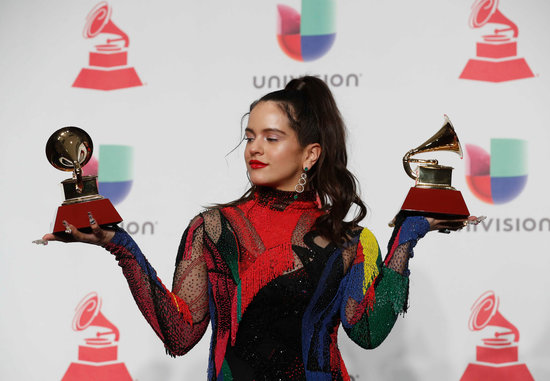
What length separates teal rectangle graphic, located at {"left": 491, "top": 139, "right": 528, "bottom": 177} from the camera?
2936 mm

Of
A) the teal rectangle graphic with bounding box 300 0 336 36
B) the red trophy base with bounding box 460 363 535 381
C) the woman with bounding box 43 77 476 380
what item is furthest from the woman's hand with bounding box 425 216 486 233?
the teal rectangle graphic with bounding box 300 0 336 36

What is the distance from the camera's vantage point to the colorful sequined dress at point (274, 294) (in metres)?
1.89

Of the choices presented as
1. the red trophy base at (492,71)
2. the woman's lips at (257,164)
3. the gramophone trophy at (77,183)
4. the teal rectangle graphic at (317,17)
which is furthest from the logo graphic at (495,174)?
the gramophone trophy at (77,183)

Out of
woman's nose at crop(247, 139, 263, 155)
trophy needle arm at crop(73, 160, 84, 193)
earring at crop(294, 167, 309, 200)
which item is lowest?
earring at crop(294, 167, 309, 200)

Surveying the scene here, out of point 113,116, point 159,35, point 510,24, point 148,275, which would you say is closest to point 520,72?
point 510,24

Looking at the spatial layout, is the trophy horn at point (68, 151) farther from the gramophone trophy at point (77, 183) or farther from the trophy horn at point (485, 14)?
the trophy horn at point (485, 14)

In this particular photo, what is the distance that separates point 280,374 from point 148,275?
451 mm

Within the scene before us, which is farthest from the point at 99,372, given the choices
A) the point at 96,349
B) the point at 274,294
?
the point at 274,294

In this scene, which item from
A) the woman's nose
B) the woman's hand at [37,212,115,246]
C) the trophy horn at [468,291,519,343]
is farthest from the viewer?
the trophy horn at [468,291,519,343]

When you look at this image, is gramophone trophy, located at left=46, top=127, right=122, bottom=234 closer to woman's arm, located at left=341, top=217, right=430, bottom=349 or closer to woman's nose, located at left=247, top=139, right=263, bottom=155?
woman's nose, located at left=247, top=139, right=263, bottom=155

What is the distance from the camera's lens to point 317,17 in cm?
303

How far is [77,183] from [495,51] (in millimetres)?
1970

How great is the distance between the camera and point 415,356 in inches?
117

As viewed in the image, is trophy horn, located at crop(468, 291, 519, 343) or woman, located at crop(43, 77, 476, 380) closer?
woman, located at crop(43, 77, 476, 380)
